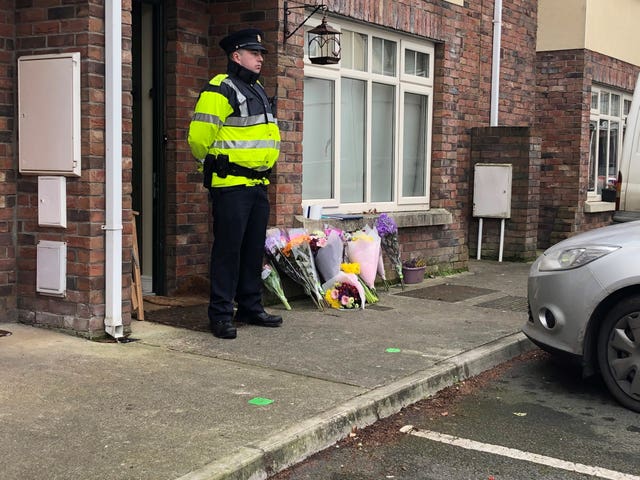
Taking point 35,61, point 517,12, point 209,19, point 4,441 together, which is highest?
point 517,12

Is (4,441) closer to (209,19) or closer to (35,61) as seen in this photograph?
(35,61)

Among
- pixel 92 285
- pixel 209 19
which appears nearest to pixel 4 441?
pixel 92 285

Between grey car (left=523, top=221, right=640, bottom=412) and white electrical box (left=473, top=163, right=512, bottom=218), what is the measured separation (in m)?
5.58

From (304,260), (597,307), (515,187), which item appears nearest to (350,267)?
(304,260)

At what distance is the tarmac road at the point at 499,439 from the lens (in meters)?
3.82

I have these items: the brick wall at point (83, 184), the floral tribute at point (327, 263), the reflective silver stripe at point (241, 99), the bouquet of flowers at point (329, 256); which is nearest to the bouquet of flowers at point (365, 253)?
the floral tribute at point (327, 263)

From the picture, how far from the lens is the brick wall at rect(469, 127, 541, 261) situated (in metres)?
10.8

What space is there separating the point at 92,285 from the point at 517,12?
8399 millimetres

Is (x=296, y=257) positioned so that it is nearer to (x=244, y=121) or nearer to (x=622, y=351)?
(x=244, y=121)

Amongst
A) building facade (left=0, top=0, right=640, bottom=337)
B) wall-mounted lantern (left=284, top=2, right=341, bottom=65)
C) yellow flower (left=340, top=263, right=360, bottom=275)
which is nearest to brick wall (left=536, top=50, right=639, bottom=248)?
building facade (left=0, top=0, right=640, bottom=337)

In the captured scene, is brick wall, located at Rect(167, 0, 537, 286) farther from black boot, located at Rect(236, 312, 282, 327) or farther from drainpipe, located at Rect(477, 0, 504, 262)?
black boot, located at Rect(236, 312, 282, 327)

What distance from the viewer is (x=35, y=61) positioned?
5.70 m

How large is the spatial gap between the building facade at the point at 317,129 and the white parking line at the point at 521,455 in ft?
8.42

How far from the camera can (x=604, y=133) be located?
542 inches
